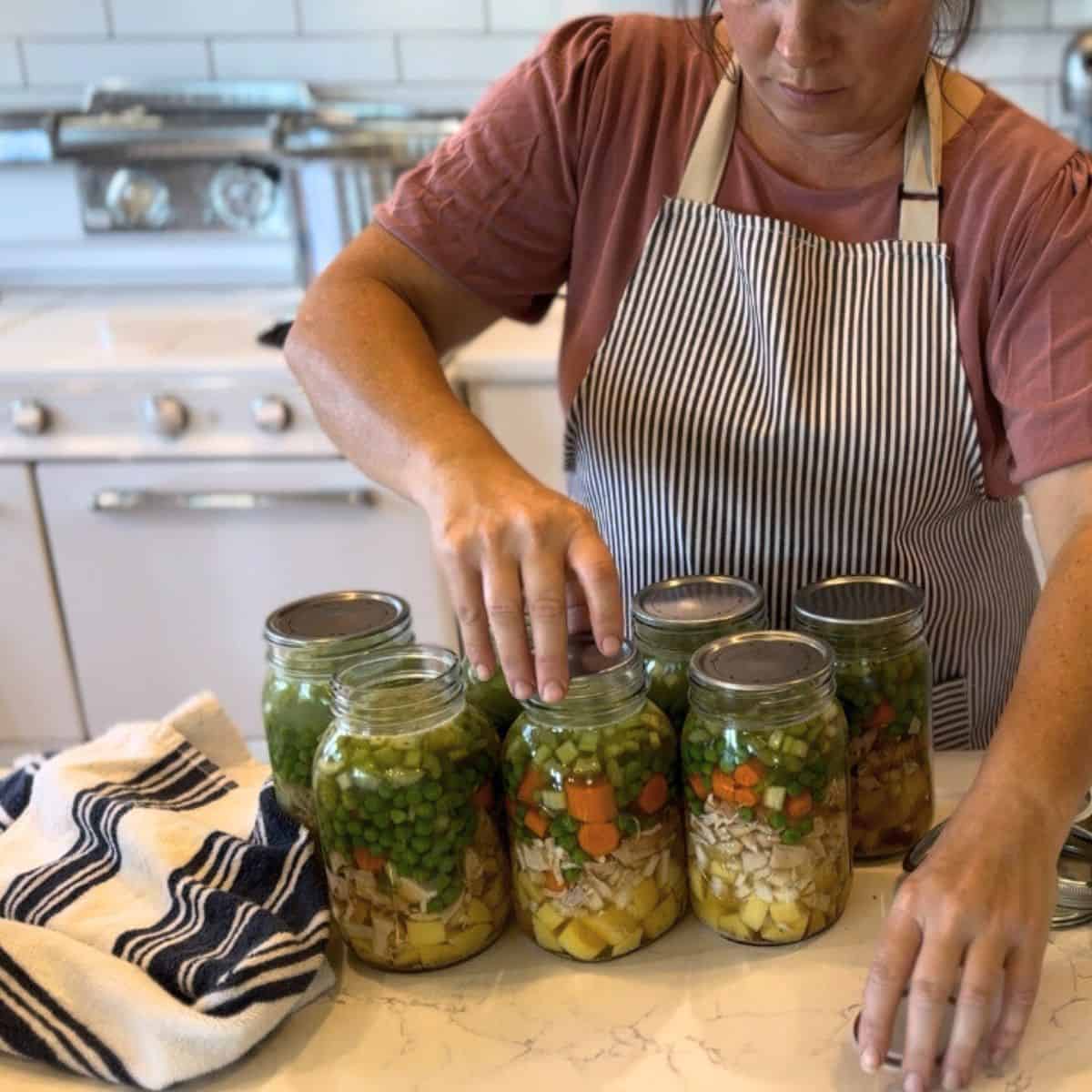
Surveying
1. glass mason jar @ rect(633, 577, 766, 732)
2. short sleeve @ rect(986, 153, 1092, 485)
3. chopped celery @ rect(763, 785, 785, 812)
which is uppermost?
short sleeve @ rect(986, 153, 1092, 485)

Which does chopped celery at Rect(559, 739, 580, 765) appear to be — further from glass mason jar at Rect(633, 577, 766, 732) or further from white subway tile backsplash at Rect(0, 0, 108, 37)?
white subway tile backsplash at Rect(0, 0, 108, 37)

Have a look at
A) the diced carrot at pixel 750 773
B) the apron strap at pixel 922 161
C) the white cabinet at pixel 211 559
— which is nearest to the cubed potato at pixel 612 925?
the diced carrot at pixel 750 773

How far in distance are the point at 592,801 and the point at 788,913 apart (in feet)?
0.44

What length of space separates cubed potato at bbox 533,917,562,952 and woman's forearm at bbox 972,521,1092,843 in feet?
0.81

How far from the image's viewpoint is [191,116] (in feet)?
7.45

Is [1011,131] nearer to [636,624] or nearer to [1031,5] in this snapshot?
[636,624]

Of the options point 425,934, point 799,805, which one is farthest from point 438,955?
point 799,805

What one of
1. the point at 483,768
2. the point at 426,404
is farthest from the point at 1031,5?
the point at 483,768

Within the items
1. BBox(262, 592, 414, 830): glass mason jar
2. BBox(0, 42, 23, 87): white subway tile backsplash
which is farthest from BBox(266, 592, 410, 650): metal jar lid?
BBox(0, 42, 23, 87): white subway tile backsplash

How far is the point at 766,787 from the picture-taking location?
29.4 inches

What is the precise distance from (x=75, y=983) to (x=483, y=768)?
0.79 ft

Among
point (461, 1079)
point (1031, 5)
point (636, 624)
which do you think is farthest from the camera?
point (1031, 5)

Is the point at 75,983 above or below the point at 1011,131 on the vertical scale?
below

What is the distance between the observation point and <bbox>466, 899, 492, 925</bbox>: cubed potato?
80 centimetres
